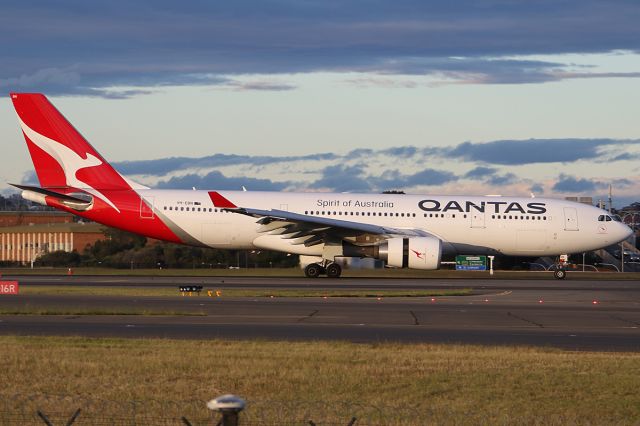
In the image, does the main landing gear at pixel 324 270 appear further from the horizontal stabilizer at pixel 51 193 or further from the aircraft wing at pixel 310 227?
the horizontal stabilizer at pixel 51 193

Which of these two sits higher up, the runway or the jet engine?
the jet engine

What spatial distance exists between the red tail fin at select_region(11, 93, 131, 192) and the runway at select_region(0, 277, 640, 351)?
15065 millimetres

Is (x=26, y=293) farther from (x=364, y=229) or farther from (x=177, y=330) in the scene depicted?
(x=364, y=229)

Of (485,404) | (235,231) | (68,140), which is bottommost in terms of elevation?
(485,404)

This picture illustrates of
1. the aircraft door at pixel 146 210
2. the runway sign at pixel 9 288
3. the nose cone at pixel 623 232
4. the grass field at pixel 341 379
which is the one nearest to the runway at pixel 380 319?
the runway sign at pixel 9 288

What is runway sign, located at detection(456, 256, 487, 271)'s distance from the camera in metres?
54.8

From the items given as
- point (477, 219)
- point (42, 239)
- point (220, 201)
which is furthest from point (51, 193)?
point (42, 239)

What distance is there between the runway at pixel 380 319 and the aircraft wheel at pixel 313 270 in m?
10.4

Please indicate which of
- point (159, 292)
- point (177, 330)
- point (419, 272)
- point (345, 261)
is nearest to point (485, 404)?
point (177, 330)

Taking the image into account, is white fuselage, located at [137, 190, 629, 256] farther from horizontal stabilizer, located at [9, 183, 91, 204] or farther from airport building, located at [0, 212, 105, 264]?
airport building, located at [0, 212, 105, 264]

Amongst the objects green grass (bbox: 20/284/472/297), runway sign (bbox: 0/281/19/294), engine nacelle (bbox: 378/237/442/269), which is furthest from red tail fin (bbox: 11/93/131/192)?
runway sign (bbox: 0/281/19/294)

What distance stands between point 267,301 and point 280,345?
11.5 meters

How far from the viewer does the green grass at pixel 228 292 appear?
32375mm

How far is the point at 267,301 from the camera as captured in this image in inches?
1172
